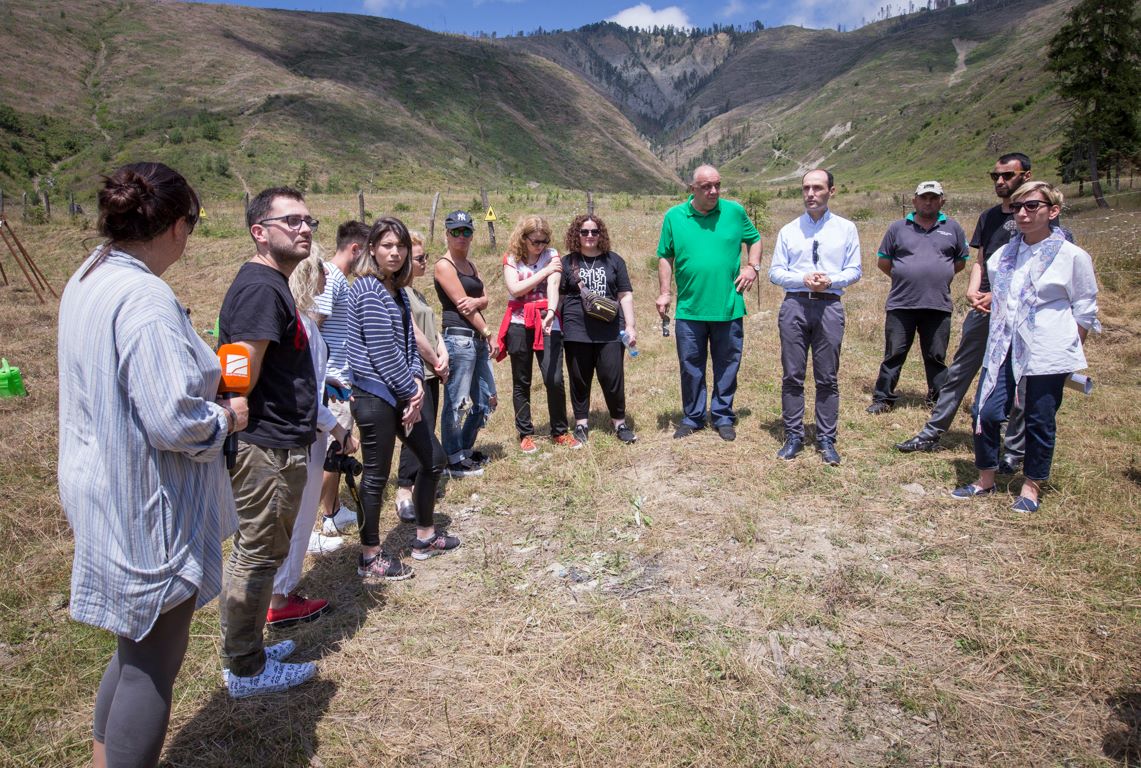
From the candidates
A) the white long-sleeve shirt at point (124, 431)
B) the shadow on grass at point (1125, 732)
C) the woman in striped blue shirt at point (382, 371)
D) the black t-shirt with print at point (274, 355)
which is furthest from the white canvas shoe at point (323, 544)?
the shadow on grass at point (1125, 732)

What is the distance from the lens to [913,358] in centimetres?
762

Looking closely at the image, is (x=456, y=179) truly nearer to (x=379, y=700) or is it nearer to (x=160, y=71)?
(x=160, y=71)

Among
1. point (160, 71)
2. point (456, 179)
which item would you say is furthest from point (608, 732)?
point (160, 71)

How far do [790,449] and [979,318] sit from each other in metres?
1.65

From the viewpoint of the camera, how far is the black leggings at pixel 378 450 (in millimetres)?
3324

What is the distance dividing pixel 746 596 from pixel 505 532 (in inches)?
64.2

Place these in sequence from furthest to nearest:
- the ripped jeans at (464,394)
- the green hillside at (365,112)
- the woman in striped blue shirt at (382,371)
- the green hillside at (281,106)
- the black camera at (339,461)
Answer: the green hillside at (365,112), the green hillside at (281,106), the ripped jeans at (464,394), the woman in striped blue shirt at (382,371), the black camera at (339,461)

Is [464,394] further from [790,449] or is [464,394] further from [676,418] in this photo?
[790,449]

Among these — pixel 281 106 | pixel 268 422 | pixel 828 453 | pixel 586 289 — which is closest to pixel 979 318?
pixel 828 453

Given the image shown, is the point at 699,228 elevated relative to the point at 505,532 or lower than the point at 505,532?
elevated

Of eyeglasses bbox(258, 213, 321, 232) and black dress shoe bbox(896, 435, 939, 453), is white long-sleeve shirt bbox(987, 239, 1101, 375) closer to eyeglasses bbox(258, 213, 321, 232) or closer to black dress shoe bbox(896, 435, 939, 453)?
black dress shoe bbox(896, 435, 939, 453)

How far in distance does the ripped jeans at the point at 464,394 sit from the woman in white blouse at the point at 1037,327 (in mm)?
3580

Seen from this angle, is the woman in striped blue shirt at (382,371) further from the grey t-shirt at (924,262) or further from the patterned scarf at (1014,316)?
the grey t-shirt at (924,262)

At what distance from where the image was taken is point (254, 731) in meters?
2.47
